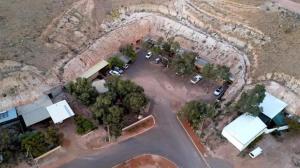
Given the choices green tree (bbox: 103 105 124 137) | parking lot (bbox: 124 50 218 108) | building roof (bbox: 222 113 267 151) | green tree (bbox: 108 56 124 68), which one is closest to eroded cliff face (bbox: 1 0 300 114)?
green tree (bbox: 108 56 124 68)

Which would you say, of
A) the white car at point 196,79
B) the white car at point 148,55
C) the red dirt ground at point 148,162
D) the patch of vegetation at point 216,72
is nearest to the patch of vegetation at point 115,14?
the white car at point 148,55

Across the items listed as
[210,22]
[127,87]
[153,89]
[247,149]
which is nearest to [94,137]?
[127,87]

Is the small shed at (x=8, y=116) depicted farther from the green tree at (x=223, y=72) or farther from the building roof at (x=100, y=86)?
the green tree at (x=223, y=72)

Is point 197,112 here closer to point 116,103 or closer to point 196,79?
point 196,79

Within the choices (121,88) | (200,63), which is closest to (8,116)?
(121,88)

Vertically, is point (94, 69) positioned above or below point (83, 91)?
below

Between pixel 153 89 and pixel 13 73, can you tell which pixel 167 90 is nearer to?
pixel 153 89

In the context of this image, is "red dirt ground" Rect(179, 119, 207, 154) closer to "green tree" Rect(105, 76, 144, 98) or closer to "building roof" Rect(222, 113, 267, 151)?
"building roof" Rect(222, 113, 267, 151)
